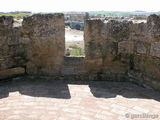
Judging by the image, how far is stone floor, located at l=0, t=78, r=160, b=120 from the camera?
3.30 metres

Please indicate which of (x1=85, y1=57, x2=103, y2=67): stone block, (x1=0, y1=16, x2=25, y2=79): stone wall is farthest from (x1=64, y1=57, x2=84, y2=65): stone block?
(x1=0, y1=16, x2=25, y2=79): stone wall

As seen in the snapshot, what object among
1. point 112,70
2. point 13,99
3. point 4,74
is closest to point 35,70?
point 4,74

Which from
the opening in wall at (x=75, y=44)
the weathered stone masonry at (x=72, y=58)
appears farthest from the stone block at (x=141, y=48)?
the opening in wall at (x=75, y=44)

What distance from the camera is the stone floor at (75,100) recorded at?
3.30 metres

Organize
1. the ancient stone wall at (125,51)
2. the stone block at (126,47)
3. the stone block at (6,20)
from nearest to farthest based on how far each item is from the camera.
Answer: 1. the ancient stone wall at (125,51)
2. the stone block at (6,20)
3. the stone block at (126,47)

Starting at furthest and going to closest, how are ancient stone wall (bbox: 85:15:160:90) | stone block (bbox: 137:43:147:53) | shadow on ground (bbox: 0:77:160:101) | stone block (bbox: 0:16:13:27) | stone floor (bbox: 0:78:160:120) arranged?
stone block (bbox: 0:16:13:27), stone block (bbox: 137:43:147:53), ancient stone wall (bbox: 85:15:160:90), shadow on ground (bbox: 0:77:160:101), stone floor (bbox: 0:78:160:120)

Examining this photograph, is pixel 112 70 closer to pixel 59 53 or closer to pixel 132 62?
pixel 132 62

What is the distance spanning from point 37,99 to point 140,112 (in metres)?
1.91

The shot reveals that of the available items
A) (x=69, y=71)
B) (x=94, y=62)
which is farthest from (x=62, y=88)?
(x=94, y=62)

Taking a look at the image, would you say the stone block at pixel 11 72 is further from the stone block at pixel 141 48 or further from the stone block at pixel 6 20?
the stone block at pixel 141 48

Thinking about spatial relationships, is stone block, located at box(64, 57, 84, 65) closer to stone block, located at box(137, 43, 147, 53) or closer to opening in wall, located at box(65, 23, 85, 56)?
stone block, located at box(137, 43, 147, 53)

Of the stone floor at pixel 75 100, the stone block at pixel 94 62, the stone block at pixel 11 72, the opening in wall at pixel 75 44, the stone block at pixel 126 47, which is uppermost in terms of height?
the stone block at pixel 126 47

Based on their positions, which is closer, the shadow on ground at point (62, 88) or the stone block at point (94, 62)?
the shadow on ground at point (62, 88)

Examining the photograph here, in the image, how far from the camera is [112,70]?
4.96 metres
